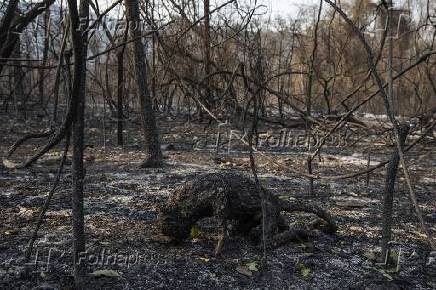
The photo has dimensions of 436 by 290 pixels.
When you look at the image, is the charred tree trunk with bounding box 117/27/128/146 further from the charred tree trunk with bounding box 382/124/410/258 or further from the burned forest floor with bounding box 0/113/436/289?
the charred tree trunk with bounding box 382/124/410/258

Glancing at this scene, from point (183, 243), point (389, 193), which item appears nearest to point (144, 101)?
point (183, 243)

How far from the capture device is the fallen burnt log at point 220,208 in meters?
2.70

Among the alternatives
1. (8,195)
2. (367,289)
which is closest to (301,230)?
(367,289)

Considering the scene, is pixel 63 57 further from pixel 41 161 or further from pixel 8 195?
pixel 41 161

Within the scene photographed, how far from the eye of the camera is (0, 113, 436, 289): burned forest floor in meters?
2.40

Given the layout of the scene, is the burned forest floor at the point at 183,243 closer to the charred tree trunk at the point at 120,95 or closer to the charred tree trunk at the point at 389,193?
the charred tree trunk at the point at 389,193

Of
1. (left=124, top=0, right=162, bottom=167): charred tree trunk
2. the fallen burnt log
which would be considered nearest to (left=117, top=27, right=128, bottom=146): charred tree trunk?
(left=124, top=0, right=162, bottom=167): charred tree trunk

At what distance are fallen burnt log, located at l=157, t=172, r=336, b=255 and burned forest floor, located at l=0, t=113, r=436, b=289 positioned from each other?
0.30ft

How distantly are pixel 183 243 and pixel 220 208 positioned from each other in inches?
13.7

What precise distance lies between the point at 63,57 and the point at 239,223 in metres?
1.59

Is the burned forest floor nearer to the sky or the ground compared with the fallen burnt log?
nearer to the ground

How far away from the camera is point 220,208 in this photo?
2.67 m

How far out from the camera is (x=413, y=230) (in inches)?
135

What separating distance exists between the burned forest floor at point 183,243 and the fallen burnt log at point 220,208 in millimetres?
90
